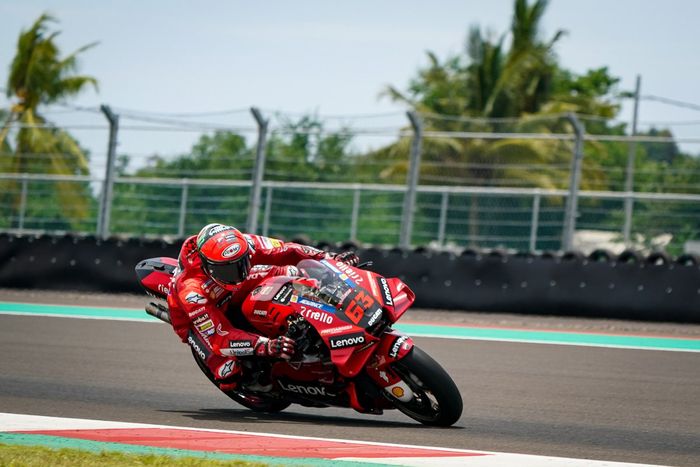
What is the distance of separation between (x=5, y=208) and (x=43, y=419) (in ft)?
39.1

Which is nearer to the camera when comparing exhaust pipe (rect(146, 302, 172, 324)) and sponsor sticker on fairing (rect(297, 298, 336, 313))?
sponsor sticker on fairing (rect(297, 298, 336, 313))

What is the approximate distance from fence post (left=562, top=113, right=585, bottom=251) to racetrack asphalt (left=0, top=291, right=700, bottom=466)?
3.18 metres

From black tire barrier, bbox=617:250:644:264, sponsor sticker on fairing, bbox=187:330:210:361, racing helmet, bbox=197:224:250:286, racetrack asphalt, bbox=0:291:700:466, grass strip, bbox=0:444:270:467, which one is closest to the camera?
grass strip, bbox=0:444:270:467

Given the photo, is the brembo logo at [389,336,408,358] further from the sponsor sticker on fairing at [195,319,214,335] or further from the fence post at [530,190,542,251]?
the fence post at [530,190,542,251]

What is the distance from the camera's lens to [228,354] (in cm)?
709

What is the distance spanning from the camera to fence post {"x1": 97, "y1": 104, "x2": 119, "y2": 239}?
16.0 m

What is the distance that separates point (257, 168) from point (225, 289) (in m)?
8.48

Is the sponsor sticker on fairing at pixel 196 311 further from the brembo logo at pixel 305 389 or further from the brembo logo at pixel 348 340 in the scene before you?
the brembo logo at pixel 348 340

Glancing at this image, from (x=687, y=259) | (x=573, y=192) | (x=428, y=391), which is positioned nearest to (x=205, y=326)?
(x=428, y=391)

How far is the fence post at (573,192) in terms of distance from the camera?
1468 cm

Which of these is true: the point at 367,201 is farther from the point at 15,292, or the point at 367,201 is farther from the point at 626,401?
the point at 626,401

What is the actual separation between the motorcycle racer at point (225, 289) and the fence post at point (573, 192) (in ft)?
25.5

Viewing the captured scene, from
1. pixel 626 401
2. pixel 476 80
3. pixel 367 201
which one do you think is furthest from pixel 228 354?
pixel 476 80

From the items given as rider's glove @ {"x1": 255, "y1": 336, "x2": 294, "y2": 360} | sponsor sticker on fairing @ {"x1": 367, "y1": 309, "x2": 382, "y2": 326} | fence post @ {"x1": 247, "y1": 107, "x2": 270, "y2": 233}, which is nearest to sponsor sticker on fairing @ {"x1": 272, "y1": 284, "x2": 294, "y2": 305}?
rider's glove @ {"x1": 255, "y1": 336, "x2": 294, "y2": 360}
